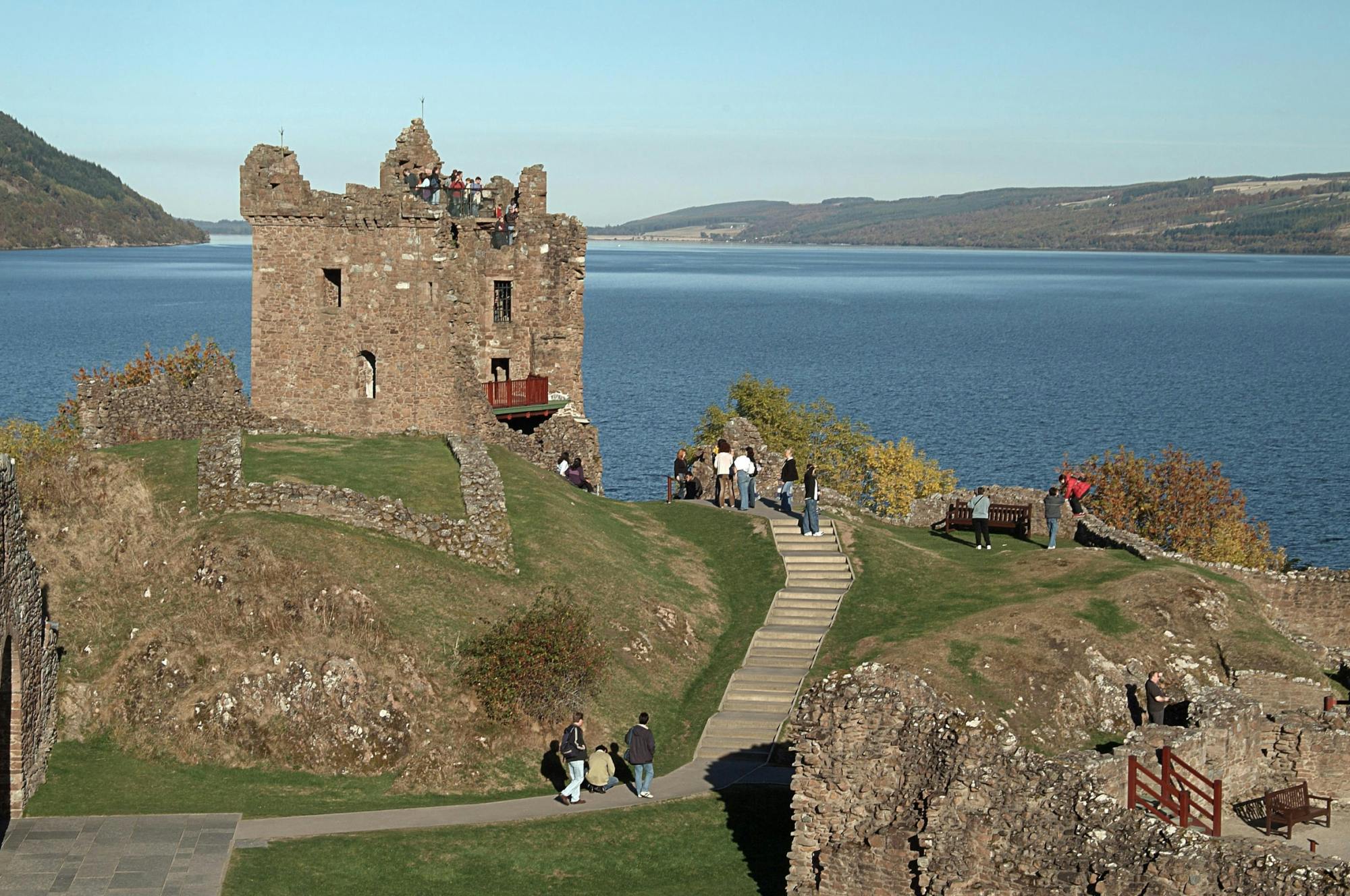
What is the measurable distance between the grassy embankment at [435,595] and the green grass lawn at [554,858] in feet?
6.39

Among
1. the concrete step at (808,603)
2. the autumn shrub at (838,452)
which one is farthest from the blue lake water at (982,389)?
the concrete step at (808,603)

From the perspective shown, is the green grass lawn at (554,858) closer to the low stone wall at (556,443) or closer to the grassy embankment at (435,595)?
the grassy embankment at (435,595)

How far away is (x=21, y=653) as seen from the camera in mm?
25781

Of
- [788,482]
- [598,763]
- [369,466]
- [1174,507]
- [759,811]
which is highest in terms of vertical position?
[369,466]

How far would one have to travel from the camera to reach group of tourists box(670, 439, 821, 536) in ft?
138

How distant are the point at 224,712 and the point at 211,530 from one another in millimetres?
5482

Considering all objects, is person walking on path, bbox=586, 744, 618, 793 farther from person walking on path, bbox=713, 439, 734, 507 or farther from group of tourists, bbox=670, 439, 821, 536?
person walking on path, bbox=713, 439, 734, 507

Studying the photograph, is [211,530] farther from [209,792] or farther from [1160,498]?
[1160,498]

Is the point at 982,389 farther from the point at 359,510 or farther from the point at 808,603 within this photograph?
the point at 359,510

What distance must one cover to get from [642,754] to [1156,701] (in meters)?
10.6

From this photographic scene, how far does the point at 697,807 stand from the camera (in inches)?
1107

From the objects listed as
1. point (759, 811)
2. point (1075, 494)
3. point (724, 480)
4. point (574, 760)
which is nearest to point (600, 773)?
point (574, 760)

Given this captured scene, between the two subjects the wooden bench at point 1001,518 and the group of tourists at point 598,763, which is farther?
the wooden bench at point 1001,518

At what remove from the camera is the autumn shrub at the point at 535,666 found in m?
30.1
